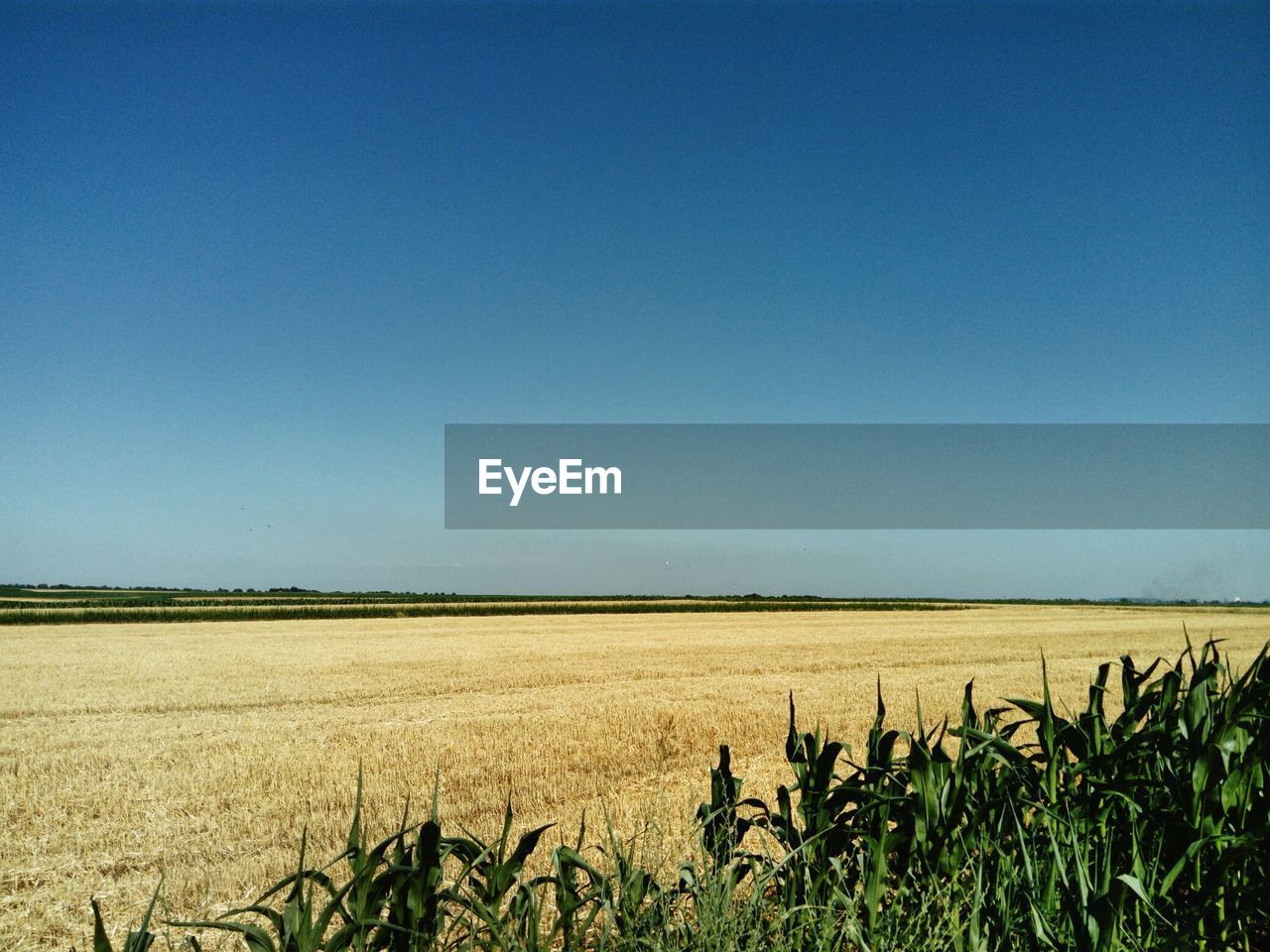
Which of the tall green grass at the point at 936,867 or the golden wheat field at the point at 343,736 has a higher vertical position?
the tall green grass at the point at 936,867

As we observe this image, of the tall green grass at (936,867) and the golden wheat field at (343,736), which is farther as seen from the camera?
the golden wheat field at (343,736)

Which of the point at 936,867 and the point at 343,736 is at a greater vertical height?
the point at 936,867

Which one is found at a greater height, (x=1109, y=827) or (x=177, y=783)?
(x=1109, y=827)

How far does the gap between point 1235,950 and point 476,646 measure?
2587 centimetres

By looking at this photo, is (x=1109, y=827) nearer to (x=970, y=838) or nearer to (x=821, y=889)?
(x=970, y=838)

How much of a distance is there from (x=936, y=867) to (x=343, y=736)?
1040 cm

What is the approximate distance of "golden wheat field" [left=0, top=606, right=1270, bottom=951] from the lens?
23.1ft

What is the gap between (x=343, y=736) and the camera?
1216 centimetres

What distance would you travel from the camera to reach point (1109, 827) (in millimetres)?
3848

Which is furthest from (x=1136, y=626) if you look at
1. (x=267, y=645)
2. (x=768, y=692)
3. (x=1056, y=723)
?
(x=1056, y=723)

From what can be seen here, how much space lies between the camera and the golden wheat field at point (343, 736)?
7027mm

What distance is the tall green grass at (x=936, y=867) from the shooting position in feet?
9.61

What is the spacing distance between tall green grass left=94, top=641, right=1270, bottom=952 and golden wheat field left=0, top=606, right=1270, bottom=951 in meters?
0.59

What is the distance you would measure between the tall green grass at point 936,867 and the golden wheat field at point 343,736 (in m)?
0.59
